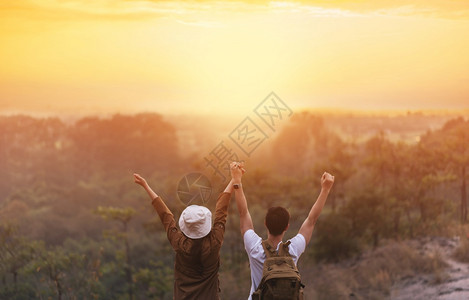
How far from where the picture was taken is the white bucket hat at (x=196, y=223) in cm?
310

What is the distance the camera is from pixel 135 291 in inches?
738

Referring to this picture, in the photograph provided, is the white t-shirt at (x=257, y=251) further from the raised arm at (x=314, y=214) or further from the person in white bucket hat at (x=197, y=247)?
the person in white bucket hat at (x=197, y=247)

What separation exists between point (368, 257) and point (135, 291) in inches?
303

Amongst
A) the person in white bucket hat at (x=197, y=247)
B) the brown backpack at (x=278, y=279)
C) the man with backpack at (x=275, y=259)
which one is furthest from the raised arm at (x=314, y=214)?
the person in white bucket hat at (x=197, y=247)

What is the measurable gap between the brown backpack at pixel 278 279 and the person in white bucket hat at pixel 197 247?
31cm

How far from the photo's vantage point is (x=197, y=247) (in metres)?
3.11

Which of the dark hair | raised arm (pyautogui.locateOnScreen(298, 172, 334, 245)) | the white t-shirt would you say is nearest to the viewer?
the dark hair

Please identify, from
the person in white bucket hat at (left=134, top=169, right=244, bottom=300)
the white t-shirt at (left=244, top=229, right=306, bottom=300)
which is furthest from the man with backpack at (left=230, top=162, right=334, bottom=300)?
the person in white bucket hat at (left=134, top=169, right=244, bottom=300)

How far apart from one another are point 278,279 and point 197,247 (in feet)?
1.57

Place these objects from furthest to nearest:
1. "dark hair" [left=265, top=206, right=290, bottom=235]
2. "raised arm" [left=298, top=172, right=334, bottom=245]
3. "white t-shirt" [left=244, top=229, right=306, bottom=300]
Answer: "raised arm" [left=298, top=172, right=334, bottom=245], "white t-shirt" [left=244, top=229, right=306, bottom=300], "dark hair" [left=265, top=206, right=290, bottom=235]

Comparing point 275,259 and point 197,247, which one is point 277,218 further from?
point 197,247

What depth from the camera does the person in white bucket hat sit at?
3111mm

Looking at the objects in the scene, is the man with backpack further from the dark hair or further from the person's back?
the person's back

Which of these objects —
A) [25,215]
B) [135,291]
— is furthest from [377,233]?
[25,215]
